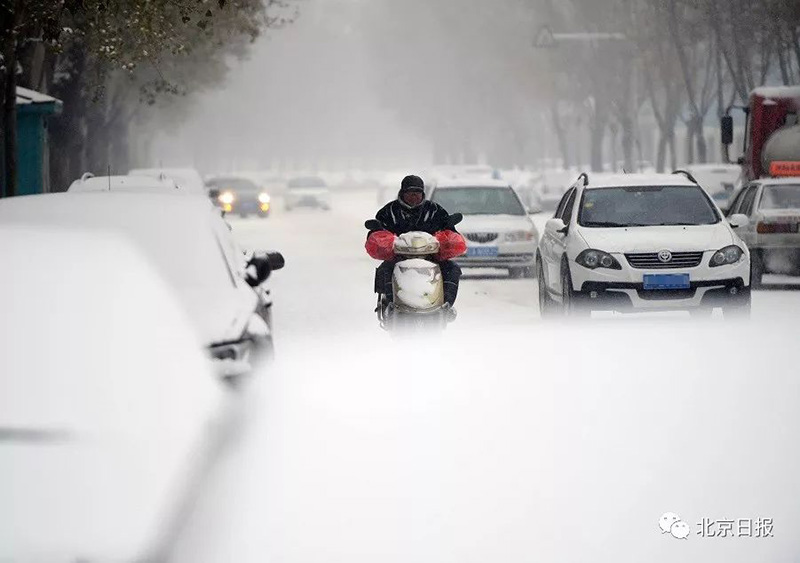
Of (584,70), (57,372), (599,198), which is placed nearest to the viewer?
(57,372)

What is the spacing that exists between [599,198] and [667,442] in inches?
375

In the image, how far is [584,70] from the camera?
230 ft

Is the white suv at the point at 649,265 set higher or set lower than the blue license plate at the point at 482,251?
higher

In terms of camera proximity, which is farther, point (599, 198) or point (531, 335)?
point (599, 198)

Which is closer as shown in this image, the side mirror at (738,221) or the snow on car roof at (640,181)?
the side mirror at (738,221)

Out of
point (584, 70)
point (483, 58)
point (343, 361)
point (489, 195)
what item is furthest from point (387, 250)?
point (483, 58)

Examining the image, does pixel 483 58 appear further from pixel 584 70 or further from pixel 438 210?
pixel 438 210

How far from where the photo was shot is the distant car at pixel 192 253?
668 cm

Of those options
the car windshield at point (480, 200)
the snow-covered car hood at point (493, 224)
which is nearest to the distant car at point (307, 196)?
the car windshield at point (480, 200)

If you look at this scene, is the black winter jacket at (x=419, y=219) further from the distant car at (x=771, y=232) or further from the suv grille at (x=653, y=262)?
the distant car at (x=771, y=232)

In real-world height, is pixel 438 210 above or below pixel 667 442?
above

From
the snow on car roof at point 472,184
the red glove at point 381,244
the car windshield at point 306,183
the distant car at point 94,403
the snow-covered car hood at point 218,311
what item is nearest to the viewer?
the distant car at point 94,403

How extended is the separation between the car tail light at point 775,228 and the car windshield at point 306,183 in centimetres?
4876

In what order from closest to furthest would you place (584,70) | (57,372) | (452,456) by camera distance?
(57,372) < (452,456) < (584,70)
